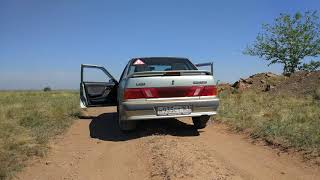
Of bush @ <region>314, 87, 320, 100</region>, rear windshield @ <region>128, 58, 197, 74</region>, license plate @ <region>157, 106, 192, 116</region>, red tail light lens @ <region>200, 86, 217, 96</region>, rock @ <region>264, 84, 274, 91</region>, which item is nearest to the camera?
license plate @ <region>157, 106, 192, 116</region>

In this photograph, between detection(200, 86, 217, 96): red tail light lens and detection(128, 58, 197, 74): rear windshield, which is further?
detection(128, 58, 197, 74): rear windshield

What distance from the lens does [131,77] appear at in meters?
8.39

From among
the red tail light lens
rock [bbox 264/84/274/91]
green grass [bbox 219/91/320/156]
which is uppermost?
the red tail light lens

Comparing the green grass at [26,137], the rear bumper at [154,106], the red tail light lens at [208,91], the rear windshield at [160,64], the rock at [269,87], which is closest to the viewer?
the green grass at [26,137]

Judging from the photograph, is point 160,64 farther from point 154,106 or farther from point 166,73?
point 154,106

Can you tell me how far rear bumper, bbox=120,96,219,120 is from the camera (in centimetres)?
831

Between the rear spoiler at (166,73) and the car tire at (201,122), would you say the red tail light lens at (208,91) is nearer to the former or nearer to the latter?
the rear spoiler at (166,73)

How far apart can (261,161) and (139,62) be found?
4.21m

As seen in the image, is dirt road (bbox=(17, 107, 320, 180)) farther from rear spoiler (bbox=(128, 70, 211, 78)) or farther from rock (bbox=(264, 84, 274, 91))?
rock (bbox=(264, 84, 274, 91))

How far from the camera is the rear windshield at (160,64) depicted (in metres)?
9.78

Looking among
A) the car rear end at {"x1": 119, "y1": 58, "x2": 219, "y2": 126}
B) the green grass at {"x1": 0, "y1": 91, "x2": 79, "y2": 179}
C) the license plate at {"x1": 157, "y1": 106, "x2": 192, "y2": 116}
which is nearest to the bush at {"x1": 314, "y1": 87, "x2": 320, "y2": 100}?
the green grass at {"x1": 0, "y1": 91, "x2": 79, "y2": 179}

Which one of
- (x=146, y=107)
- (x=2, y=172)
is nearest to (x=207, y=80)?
(x=146, y=107)

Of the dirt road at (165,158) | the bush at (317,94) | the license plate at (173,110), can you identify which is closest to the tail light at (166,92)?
the license plate at (173,110)

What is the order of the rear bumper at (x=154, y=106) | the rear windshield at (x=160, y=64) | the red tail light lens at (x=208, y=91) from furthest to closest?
the rear windshield at (x=160, y=64) < the red tail light lens at (x=208, y=91) < the rear bumper at (x=154, y=106)
